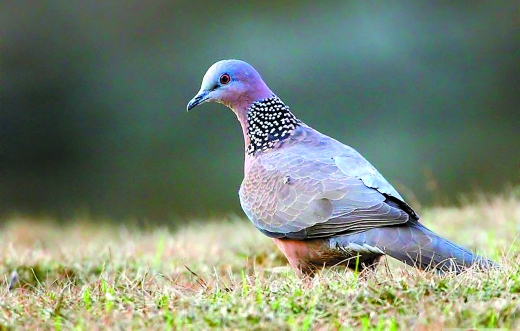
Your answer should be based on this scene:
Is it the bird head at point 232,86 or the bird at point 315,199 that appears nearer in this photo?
the bird at point 315,199

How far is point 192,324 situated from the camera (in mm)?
3336

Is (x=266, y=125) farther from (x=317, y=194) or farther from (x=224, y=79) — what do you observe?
(x=317, y=194)

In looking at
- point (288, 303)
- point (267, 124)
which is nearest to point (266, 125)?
point (267, 124)

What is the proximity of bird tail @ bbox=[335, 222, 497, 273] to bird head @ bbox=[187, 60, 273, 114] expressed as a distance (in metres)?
1.43

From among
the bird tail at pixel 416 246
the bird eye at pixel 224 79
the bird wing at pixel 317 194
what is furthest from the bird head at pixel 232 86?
the bird tail at pixel 416 246

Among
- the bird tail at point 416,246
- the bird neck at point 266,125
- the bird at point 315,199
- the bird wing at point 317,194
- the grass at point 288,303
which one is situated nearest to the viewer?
the grass at point 288,303

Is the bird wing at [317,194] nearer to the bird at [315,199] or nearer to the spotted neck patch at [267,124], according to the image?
the bird at [315,199]

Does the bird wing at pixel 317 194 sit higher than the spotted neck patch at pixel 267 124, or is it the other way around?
the spotted neck patch at pixel 267 124

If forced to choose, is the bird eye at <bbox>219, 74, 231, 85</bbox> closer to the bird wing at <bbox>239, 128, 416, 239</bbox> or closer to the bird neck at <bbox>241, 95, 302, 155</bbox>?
the bird neck at <bbox>241, 95, 302, 155</bbox>

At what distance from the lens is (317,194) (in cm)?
483

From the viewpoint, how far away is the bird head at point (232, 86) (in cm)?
555

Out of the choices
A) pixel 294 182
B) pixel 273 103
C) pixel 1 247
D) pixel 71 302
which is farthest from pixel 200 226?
pixel 71 302

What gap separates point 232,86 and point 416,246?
6.01 ft

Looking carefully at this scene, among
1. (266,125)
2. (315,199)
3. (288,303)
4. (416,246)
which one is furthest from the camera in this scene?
(266,125)
